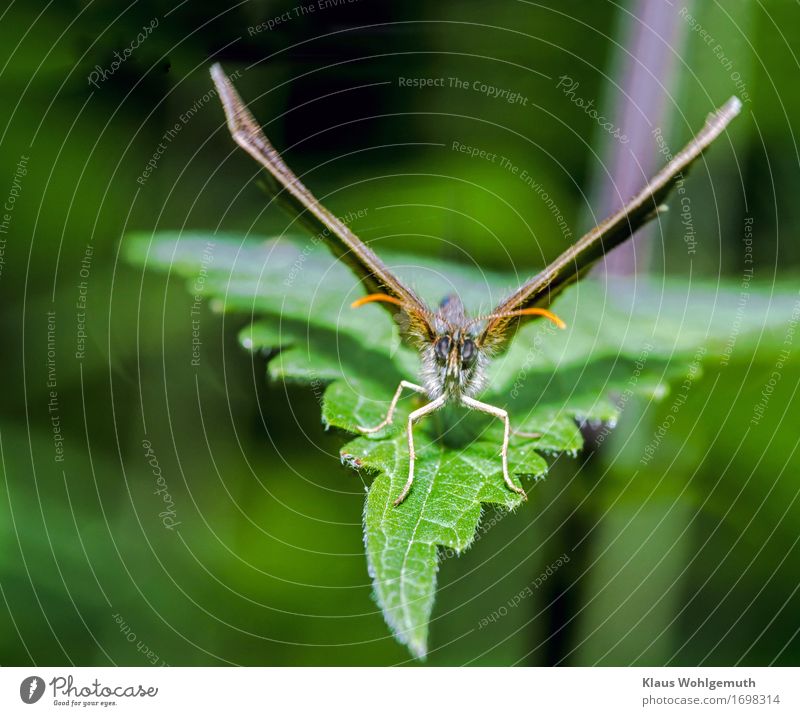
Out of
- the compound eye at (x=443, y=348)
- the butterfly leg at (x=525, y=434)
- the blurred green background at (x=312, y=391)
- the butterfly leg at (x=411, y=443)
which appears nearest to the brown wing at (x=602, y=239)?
the compound eye at (x=443, y=348)

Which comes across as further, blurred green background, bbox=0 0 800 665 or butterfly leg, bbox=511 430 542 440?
blurred green background, bbox=0 0 800 665

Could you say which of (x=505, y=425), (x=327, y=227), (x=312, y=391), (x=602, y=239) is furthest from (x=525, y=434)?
(x=327, y=227)

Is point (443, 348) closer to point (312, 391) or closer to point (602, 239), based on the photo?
point (602, 239)

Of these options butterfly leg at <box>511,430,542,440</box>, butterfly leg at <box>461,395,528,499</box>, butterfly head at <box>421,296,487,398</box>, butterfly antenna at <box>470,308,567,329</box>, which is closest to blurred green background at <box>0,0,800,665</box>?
butterfly leg at <box>511,430,542,440</box>

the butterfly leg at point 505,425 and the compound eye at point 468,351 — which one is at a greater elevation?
the compound eye at point 468,351
